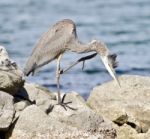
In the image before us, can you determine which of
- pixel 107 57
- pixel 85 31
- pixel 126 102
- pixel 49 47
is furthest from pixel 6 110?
pixel 85 31

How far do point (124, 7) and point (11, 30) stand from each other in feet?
24.4

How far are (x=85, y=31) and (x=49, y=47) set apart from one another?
44.6ft

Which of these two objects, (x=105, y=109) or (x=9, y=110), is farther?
(x=105, y=109)

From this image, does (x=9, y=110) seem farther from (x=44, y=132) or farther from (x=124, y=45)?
(x=124, y=45)

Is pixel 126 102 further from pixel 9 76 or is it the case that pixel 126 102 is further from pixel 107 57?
pixel 9 76

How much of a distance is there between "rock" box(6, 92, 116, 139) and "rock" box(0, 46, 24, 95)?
15.4 inches

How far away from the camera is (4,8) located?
2911cm

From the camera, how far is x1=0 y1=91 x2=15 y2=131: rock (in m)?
8.50

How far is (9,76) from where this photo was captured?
29.4 ft

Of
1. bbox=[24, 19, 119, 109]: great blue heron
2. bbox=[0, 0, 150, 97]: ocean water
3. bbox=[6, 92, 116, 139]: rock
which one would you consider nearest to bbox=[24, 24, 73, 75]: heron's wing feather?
bbox=[24, 19, 119, 109]: great blue heron

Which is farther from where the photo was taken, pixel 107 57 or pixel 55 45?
pixel 55 45

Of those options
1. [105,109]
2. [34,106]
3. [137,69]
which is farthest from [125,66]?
[34,106]

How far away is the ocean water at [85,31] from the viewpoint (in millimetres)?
15750

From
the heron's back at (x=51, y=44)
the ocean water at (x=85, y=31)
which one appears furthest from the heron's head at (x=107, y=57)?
the ocean water at (x=85, y=31)
